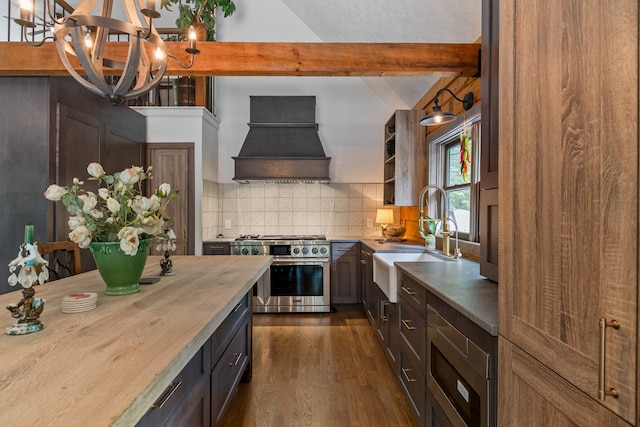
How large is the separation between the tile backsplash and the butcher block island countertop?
3.13 meters

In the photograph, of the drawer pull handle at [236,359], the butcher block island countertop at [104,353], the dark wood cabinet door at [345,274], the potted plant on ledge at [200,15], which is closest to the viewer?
the butcher block island countertop at [104,353]

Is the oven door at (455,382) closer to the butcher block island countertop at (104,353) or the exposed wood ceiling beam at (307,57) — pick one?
the butcher block island countertop at (104,353)

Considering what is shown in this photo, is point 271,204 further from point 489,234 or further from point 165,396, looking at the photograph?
point 165,396

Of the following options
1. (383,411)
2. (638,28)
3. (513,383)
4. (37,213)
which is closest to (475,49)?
(638,28)

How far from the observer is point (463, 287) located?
5.17 ft

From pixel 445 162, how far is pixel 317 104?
6.80 ft

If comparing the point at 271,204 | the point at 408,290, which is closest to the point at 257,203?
the point at 271,204

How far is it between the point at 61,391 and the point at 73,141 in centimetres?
298

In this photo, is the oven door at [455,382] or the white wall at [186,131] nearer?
the oven door at [455,382]

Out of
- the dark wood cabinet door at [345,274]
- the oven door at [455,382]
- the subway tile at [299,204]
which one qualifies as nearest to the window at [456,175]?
the dark wood cabinet door at [345,274]

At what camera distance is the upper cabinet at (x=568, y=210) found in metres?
0.64

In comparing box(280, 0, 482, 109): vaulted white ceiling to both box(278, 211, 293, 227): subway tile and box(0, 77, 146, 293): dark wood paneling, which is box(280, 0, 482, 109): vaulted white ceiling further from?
box(0, 77, 146, 293): dark wood paneling

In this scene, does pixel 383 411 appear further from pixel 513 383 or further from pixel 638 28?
pixel 638 28

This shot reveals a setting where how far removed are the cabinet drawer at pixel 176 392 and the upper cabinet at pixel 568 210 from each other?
1025mm
